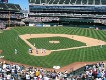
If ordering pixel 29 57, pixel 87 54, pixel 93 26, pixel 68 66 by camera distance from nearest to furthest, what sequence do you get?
pixel 68 66, pixel 29 57, pixel 87 54, pixel 93 26

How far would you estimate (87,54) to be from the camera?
45.2m

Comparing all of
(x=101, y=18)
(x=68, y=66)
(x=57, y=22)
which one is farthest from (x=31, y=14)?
(x=68, y=66)

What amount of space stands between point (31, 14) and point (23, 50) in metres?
72.9

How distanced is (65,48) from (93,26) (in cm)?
4880

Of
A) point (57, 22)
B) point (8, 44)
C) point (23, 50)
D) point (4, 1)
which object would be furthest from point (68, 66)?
point (4, 1)

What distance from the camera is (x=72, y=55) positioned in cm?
4391

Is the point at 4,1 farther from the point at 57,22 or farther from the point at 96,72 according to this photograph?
the point at 96,72

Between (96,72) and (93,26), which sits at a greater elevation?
(96,72)

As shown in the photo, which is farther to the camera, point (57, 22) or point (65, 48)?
point (57, 22)

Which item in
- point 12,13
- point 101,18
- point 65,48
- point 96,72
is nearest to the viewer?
point 96,72

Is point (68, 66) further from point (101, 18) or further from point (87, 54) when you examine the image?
point (101, 18)

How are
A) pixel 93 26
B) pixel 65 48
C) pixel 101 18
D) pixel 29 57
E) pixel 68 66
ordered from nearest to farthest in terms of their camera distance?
pixel 68 66
pixel 29 57
pixel 65 48
pixel 93 26
pixel 101 18

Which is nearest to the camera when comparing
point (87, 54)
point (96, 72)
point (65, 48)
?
point (96, 72)

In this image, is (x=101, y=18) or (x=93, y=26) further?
(x=101, y=18)
